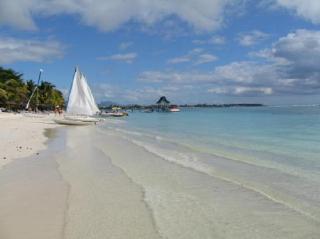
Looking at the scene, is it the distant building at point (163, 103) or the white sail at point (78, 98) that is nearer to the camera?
the white sail at point (78, 98)

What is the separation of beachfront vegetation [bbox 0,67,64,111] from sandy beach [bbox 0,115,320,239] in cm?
7279

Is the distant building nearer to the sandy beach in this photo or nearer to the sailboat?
the sailboat

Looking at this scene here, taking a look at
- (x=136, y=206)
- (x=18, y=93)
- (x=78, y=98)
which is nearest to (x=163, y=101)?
(x=18, y=93)

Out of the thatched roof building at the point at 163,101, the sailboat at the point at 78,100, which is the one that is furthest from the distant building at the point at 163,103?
the sailboat at the point at 78,100

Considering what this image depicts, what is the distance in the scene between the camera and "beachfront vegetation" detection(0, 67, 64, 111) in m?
85.9

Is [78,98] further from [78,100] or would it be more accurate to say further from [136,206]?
[136,206]

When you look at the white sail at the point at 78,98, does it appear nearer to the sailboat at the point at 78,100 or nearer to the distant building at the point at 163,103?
the sailboat at the point at 78,100

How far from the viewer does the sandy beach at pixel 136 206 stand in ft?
22.9

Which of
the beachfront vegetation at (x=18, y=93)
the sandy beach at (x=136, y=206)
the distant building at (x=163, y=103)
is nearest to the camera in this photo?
the sandy beach at (x=136, y=206)

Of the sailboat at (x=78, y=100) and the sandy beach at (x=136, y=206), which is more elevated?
the sailboat at (x=78, y=100)

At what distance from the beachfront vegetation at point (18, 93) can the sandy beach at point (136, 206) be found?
72.8 m

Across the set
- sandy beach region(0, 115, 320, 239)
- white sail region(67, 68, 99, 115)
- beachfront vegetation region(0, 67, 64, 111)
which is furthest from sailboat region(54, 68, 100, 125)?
sandy beach region(0, 115, 320, 239)

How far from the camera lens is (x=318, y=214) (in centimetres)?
825

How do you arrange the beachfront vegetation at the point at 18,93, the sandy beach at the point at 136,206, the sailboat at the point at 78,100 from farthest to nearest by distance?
the beachfront vegetation at the point at 18,93 < the sailboat at the point at 78,100 < the sandy beach at the point at 136,206
